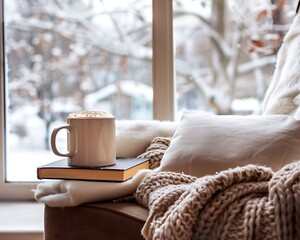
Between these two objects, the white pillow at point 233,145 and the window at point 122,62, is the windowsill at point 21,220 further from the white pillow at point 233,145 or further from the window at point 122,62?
the white pillow at point 233,145

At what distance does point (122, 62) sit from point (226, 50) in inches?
16.1

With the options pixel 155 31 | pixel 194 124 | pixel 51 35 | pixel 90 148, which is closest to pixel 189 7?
pixel 155 31

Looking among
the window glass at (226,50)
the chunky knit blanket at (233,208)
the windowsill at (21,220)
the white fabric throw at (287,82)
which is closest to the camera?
the chunky knit blanket at (233,208)

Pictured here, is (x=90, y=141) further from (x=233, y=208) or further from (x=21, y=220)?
(x=21, y=220)

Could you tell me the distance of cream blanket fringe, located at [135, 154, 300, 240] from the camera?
82 cm

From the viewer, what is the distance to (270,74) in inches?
73.0

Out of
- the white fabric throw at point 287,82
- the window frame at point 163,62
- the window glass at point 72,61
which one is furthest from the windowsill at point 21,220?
the white fabric throw at point 287,82

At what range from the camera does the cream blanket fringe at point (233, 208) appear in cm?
82

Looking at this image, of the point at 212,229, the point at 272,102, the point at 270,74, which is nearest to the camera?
the point at 212,229

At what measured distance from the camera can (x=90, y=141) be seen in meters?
1.18

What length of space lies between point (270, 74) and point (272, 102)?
0.43 metres

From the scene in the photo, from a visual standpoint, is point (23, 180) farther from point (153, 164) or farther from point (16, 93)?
point (153, 164)

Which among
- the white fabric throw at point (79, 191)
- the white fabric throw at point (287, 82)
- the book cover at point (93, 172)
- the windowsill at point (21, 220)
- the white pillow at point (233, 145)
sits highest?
the white fabric throw at point (287, 82)

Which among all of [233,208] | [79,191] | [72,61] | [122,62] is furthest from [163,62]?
[233,208]
